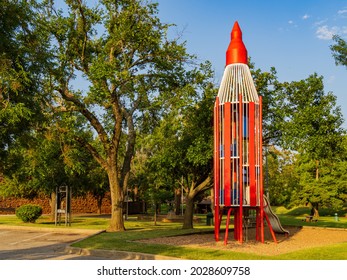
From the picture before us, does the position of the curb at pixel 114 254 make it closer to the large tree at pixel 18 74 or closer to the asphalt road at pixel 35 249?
the asphalt road at pixel 35 249

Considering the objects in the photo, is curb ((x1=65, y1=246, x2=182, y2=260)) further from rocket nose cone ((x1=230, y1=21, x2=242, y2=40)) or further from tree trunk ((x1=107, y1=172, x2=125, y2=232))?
rocket nose cone ((x1=230, y1=21, x2=242, y2=40))

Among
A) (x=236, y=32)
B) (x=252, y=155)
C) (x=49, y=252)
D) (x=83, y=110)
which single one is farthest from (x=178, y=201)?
(x=49, y=252)

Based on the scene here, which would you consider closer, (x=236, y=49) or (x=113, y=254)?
(x=113, y=254)

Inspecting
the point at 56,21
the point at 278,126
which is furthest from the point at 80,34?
the point at 278,126

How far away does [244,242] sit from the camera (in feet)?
59.2

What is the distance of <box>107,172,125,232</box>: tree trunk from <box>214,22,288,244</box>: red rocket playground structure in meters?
6.78

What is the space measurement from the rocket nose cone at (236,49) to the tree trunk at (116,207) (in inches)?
368

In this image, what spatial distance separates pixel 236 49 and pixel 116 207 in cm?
1071

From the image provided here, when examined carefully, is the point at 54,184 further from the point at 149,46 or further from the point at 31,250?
the point at 31,250

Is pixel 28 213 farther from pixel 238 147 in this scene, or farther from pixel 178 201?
pixel 238 147

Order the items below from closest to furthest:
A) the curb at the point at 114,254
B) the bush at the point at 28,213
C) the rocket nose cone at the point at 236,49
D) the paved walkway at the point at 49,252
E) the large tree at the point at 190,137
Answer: the curb at the point at 114,254 < the paved walkway at the point at 49,252 < the rocket nose cone at the point at 236,49 < the large tree at the point at 190,137 < the bush at the point at 28,213

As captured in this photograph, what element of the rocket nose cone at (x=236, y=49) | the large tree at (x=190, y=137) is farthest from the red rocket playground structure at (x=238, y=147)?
the large tree at (x=190, y=137)

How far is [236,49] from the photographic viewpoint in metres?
19.1

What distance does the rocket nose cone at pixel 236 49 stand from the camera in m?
19.0
